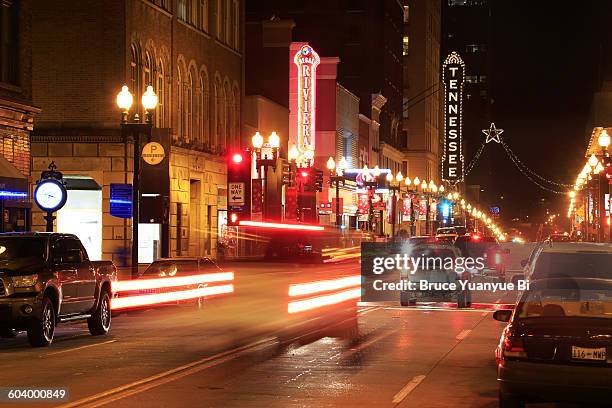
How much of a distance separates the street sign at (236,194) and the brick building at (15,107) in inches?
826

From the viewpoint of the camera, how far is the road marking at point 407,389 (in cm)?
1314

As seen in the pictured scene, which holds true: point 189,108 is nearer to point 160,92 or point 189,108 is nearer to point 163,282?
point 160,92

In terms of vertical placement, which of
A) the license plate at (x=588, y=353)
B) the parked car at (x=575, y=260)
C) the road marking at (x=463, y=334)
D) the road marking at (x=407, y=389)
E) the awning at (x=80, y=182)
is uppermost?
the awning at (x=80, y=182)

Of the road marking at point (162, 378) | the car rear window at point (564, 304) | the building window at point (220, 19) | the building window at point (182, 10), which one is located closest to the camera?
the car rear window at point (564, 304)

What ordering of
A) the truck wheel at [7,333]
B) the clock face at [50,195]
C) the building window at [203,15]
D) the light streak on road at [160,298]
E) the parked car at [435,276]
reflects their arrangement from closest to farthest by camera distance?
the truck wheel at [7,333], the light streak on road at [160,298], the parked car at [435,276], the clock face at [50,195], the building window at [203,15]

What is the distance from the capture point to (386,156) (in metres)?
122

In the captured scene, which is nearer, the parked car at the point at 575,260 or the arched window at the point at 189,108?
the parked car at the point at 575,260

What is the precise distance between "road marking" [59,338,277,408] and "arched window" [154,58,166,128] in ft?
113

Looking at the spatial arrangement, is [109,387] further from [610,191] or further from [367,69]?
[367,69]

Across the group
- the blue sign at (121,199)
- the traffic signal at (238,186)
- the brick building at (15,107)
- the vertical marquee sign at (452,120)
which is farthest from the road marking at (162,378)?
the vertical marquee sign at (452,120)

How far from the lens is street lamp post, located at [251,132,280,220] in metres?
53.0

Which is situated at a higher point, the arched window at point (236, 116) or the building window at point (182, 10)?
the building window at point (182, 10)

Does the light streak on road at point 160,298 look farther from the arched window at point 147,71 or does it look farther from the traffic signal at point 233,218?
the traffic signal at point 233,218

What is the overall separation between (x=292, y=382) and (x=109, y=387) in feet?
7.69
